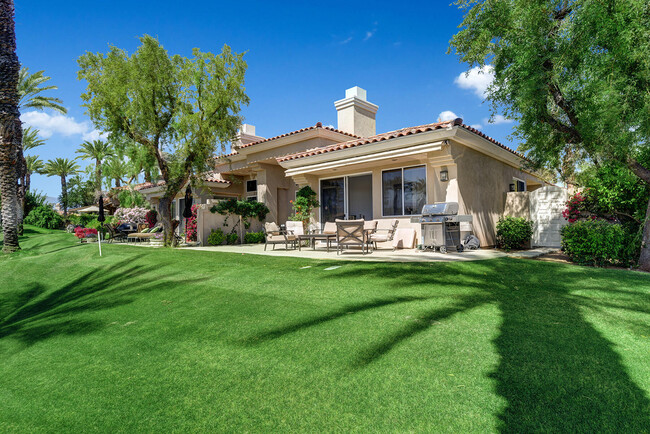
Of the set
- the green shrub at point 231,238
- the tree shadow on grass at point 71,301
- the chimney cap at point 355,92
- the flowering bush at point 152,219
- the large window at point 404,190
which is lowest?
the tree shadow on grass at point 71,301

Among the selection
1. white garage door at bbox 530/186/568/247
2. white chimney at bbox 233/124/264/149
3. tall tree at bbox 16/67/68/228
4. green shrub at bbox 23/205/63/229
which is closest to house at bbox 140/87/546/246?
white garage door at bbox 530/186/568/247

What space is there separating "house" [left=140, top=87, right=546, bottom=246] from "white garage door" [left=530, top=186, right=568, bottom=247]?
47.7 inches

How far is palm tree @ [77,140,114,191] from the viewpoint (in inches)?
1770

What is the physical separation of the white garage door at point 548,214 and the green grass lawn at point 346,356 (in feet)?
23.3

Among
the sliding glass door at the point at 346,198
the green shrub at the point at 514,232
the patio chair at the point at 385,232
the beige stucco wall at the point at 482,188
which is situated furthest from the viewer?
the sliding glass door at the point at 346,198

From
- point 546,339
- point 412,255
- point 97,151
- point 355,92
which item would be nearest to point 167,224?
point 412,255

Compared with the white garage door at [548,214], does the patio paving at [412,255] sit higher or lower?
lower

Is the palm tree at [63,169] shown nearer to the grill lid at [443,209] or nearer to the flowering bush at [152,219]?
the flowering bush at [152,219]

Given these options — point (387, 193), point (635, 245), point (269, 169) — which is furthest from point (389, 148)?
point (269, 169)

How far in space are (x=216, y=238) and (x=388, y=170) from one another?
8491mm

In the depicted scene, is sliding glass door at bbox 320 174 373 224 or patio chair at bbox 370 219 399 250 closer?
patio chair at bbox 370 219 399 250

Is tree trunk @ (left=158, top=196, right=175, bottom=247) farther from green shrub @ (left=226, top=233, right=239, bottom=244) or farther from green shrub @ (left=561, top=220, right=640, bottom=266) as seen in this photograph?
green shrub @ (left=561, top=220, right=640, bottom=266)

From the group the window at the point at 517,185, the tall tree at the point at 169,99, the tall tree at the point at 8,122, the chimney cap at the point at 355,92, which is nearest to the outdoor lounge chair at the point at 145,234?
the tall tree at the point at 169,99

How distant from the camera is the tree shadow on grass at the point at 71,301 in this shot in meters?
5.52
